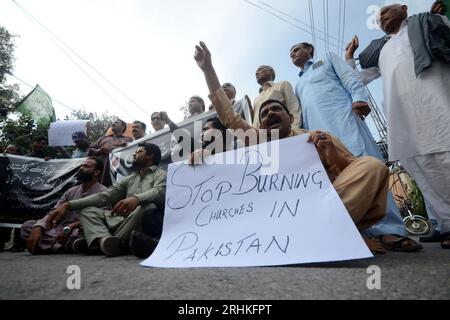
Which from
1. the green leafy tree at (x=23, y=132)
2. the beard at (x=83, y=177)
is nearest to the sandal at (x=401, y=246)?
the beard at (x=83, y=177)

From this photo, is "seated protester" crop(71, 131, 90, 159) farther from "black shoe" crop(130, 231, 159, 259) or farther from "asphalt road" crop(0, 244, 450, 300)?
"asphalt road" crop(0, 244, 450, 300)

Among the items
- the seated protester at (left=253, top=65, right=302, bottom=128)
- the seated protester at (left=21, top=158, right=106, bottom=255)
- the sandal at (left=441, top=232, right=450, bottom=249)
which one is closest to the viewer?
the sandal at (left=441, top=232, right=450, bottom=249)

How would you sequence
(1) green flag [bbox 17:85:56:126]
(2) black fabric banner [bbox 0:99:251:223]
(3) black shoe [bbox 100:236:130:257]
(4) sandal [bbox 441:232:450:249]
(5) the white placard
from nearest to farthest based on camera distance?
(4) sandal [bbox 441:232:450:249] < (3) black shoe [bbox 100:236:130:257] < (2) black fabric banner [bbox 0:99:251:223] < (5) the white placard < (1) green flag [bbox 17:85:56:126]

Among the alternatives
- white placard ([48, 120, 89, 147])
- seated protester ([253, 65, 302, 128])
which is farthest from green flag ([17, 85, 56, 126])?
seated protester ([253, 65, 302, 128])

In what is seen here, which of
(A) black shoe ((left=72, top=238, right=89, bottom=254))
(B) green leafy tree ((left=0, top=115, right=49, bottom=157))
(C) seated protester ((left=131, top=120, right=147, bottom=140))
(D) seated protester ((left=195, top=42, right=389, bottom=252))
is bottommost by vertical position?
(A) black shoe ((left=72, top=238, right=89, bottom=254))

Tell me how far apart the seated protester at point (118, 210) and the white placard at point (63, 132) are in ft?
8.21

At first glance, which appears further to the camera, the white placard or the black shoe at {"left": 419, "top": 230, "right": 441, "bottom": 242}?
the white placard

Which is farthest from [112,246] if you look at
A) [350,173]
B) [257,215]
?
[350,173]

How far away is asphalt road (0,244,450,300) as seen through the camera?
0.71m

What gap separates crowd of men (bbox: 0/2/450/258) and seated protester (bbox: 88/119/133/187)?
110 cm

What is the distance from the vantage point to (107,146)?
12.5 feet

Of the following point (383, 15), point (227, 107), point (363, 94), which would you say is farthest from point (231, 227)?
point (383, 15)

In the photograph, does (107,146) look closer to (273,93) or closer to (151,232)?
(151,232)
